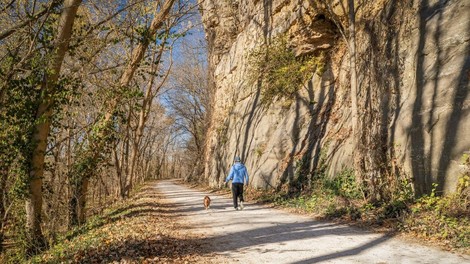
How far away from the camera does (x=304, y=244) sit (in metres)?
6.42

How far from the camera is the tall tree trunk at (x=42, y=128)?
852 centimetres

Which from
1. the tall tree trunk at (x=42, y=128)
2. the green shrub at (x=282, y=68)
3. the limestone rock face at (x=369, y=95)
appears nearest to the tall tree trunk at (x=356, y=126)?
the limestone rock face at (x=369, y=95)

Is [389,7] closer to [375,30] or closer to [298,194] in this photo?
[375,30]

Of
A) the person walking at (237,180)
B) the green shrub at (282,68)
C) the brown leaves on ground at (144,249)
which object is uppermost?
the green shrub at (282,68)

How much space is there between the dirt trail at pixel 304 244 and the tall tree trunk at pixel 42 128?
4.33 metres

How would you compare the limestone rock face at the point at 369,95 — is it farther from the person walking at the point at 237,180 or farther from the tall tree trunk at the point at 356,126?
the person walking at the point at 237,180

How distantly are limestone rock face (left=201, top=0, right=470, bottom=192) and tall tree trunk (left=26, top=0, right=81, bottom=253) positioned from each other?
281 inches

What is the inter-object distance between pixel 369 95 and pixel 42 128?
31.5ft

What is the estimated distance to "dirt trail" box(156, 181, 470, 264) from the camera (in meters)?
5.35

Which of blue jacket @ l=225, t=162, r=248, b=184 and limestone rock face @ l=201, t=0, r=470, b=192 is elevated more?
limestone rock face @ l=201, t=0, r=470, b=192

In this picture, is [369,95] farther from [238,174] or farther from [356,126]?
[238,174]

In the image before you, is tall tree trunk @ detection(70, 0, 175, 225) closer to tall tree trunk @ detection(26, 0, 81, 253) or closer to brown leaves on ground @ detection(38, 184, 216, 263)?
tall tree trunk @ detection(26, 0, 81, 253)

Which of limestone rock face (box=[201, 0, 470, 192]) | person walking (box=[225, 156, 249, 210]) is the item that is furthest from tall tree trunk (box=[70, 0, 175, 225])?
person walking (box=[225, 156, 249, 210])

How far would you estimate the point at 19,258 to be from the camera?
967 cm
